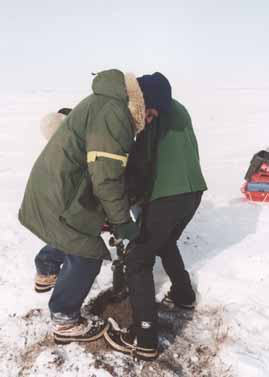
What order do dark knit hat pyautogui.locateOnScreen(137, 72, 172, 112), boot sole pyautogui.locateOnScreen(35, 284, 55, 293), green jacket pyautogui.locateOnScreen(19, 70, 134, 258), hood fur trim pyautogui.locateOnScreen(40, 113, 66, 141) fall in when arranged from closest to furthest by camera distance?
green jacket pyautogui.locateOnScreen(19, 70, 134, 258) < dark knit hat pyautogui.locateOnScreen(137, 72, 172, 112) < boot sole pyautogui.locateOnScreen(35, 284, 55, 293) < hood fur trim pyautogui.locateOnScreen(40, 113, 66, 141)

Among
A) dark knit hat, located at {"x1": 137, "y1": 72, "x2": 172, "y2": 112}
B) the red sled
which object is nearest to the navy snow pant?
dark knit hat, located at {"x1": 137, "y1": 72, "x2": 172, "y2": 112}

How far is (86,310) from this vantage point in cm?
374

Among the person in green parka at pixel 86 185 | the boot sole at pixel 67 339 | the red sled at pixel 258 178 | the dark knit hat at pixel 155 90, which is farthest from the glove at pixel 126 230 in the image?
the red sled at pixel 258 178

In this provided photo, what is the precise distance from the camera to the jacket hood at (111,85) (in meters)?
2.70

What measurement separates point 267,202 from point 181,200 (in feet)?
11.8

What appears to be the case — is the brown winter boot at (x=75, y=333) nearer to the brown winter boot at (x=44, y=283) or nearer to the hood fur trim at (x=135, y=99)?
the brown winter boot at (x=44, y=283)

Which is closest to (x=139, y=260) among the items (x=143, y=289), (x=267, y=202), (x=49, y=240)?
(x=143, y=289)

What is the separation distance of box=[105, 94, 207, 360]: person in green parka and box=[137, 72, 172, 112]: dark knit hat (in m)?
0.17

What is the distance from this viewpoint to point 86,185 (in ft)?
9.61

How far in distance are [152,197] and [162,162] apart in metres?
0.26

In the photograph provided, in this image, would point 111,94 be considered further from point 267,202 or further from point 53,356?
point 267,202

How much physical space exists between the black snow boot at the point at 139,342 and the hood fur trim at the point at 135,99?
1.49 m

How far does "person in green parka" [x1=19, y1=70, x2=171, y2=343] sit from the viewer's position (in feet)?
8.81

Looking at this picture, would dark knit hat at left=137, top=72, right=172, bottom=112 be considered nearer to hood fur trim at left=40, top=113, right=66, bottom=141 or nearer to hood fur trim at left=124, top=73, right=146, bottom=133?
hood fur trim at left=124, top=73, right=146, bottom=133
